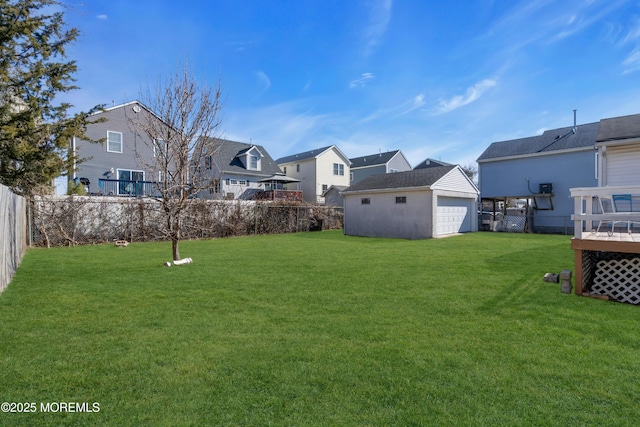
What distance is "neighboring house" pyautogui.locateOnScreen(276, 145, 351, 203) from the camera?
3172cm

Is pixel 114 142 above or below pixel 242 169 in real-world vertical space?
above

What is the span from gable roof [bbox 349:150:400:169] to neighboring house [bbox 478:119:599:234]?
12.4 metres

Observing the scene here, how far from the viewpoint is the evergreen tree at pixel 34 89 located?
9.53 meters

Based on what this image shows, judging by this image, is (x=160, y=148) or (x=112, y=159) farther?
(x=112, y=159)

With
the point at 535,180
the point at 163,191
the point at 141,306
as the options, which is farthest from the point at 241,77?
the point at 535,180

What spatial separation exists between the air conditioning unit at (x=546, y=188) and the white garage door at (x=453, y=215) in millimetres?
5587

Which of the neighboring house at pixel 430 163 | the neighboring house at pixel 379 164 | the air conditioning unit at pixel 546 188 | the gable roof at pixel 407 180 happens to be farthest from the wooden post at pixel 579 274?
the neighboring house at pixel 379 164

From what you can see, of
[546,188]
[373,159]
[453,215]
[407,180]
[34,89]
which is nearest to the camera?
[34,89]

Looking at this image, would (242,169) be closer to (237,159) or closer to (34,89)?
(237,159)

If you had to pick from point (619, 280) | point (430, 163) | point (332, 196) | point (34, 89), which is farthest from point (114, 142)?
point (430, 163)

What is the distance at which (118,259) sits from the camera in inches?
367

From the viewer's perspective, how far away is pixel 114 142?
20.7 meters

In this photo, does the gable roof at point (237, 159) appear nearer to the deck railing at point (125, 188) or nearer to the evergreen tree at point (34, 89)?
the deck railing at point (125, 188)

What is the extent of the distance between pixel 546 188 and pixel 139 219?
74.9 ft
